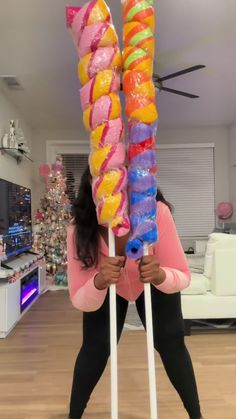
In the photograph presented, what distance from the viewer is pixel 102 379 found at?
241cm

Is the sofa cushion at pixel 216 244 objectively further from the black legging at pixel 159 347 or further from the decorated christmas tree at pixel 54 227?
the decorated christmas tree at pixel 54 227

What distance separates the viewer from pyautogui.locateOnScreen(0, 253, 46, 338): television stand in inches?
130

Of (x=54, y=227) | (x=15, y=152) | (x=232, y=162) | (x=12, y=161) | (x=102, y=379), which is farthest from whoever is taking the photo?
(x=232, y=162)

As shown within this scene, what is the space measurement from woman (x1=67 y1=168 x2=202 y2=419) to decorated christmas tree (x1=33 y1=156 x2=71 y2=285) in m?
4.19

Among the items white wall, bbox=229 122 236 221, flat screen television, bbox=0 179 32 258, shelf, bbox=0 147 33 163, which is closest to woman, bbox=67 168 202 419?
flat screen television, bbox=0 179 32 258

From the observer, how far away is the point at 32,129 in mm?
6543

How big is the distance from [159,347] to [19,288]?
2484 millimetres

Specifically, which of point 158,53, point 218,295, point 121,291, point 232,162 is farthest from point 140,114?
point 232,162

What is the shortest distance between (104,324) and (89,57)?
980mm

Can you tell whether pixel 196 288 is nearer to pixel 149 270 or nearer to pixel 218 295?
pixel 218 295

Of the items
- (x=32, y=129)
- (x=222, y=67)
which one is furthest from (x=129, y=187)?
(x=32, y=129)

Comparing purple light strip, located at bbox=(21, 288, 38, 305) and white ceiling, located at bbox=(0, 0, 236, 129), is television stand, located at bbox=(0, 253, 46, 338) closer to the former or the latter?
purple light strip, located at bbox=(21, 288, 38, 305)

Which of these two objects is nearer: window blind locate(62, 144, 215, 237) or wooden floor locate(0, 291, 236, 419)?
wooden floor locate(0, 291, 236, 419)

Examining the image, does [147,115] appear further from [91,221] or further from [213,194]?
[213,194]
